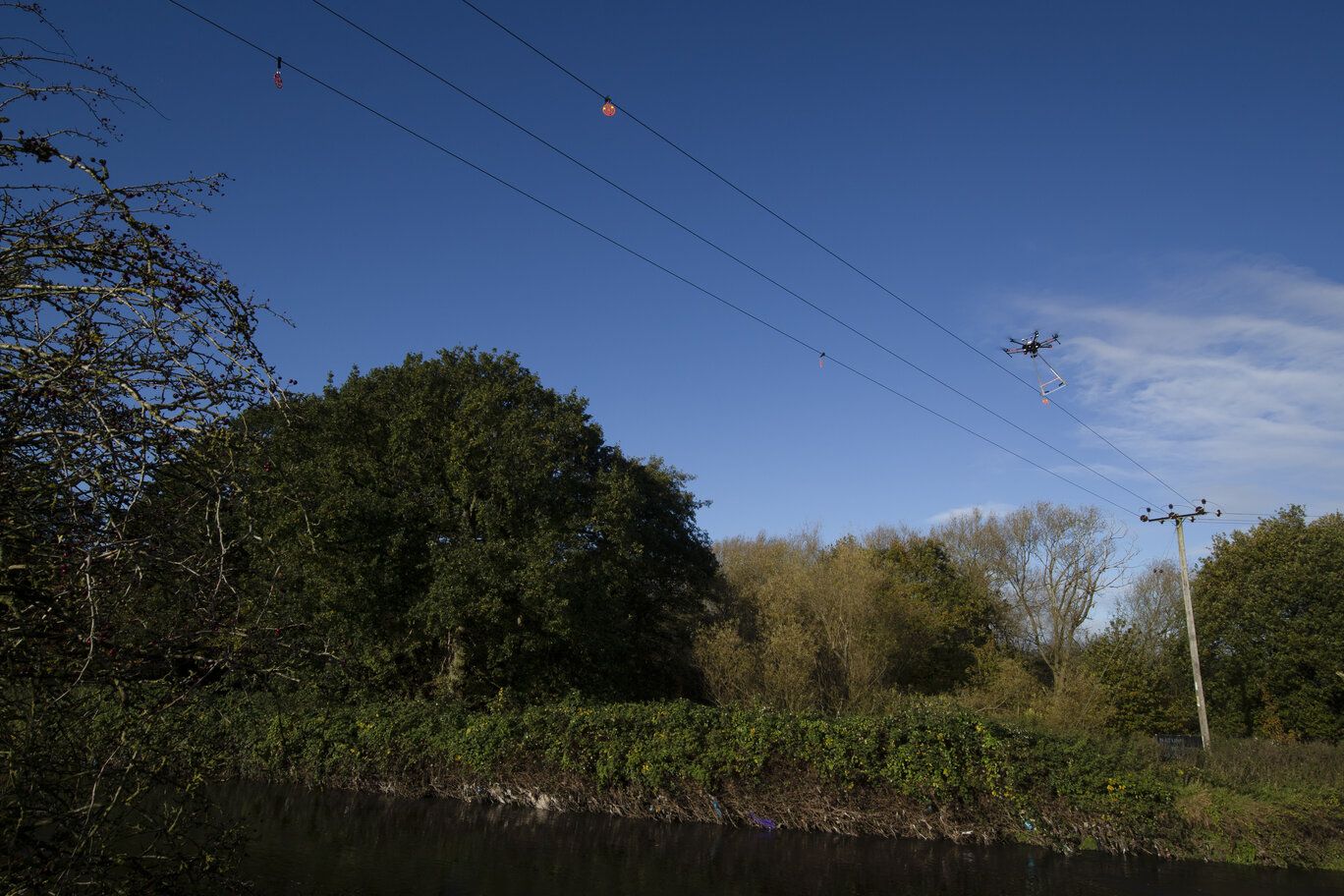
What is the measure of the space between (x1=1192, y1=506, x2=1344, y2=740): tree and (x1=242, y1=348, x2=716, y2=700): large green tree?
893 inches

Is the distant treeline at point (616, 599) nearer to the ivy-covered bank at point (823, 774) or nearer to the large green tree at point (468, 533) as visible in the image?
the large green tree at point (468, 533)

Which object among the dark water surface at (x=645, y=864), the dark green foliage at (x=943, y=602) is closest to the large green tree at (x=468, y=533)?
the dark water surface at (x=645, y=864)

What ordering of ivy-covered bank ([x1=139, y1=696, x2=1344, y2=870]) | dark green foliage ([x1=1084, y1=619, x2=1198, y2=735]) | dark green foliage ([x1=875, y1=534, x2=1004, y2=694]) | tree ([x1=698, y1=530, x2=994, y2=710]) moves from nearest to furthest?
ivy-covered bank ([x1=139, y1=696, x2=1344, y2=870]) → tree ([x1=698, y1=530, x2=994, y2=710]) → dark green foliage ([x1=1084, y1=619, x2=1198, y2=735]) → dark green foliage ([x1=875, y1=534, x2=1004, y2=694])

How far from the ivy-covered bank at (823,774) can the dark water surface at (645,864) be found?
388 millimetres

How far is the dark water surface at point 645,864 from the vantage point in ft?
33.9

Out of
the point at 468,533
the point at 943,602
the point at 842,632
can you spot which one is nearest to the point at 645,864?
the point at 468,533

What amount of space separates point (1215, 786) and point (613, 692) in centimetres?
1425

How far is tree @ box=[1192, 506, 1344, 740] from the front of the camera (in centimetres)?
2678

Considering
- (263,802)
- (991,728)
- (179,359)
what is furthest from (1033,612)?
(179,359)

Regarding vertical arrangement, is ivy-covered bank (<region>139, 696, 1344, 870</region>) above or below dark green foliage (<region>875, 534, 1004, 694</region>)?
below

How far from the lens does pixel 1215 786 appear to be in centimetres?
1324

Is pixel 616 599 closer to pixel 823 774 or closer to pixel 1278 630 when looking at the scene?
pixel 823 774


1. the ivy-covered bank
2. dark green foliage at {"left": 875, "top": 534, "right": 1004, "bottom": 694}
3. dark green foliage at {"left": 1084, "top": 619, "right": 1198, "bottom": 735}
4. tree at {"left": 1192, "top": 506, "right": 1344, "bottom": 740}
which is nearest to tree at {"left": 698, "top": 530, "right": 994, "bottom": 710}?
dark green foliage at {"left": 875, "top": 534, "right": 1004, "bottom": 694}

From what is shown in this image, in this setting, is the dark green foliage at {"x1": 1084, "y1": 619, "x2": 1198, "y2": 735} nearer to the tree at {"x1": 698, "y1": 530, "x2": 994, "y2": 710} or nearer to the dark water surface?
the tree at {"x1": 698, "y1": 530, "x2": 994, "y2": 710}
